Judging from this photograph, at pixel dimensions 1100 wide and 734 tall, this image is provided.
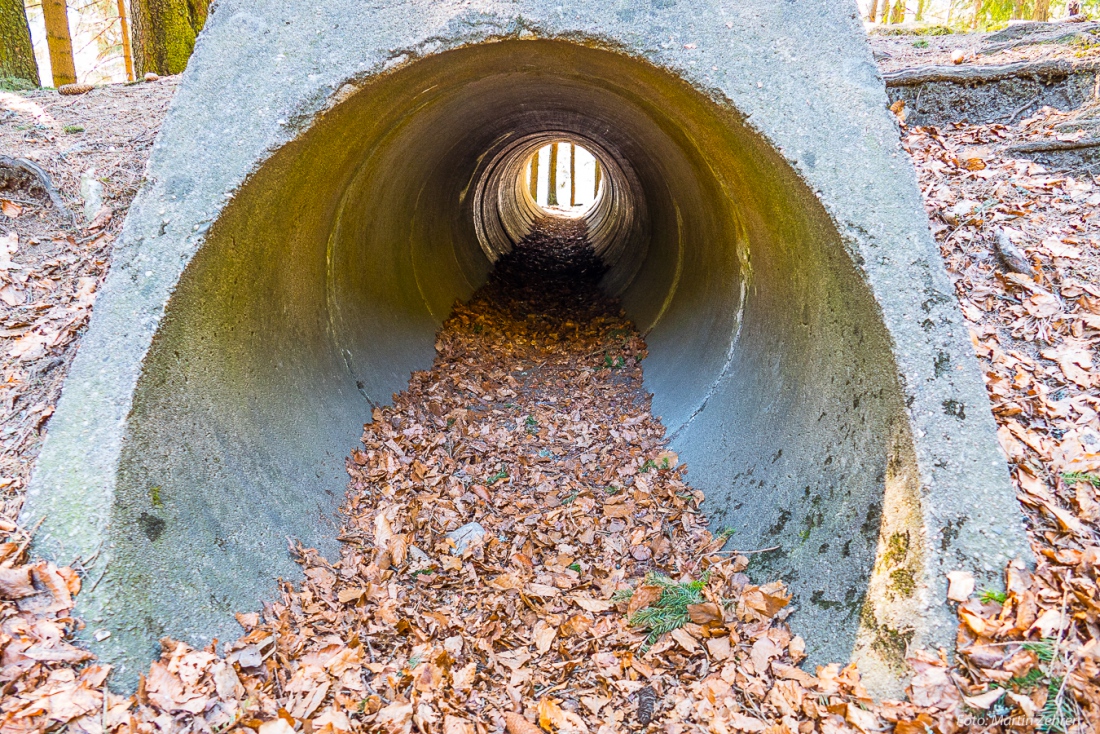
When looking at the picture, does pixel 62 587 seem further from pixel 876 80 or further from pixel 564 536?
pixel 876 80

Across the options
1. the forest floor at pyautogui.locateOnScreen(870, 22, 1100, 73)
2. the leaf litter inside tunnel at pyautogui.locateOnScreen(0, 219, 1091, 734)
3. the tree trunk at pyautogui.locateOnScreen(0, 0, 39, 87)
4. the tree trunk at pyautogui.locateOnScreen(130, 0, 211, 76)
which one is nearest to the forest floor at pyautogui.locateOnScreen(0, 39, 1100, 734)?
the leaf litter inside tunnel at pyautogui.locateOnScreen(0, 219, 1091, 734)

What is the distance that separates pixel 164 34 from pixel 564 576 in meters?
10.1

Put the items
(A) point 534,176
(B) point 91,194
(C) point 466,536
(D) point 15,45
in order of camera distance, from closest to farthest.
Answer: (C) point 466,536 → (B) point 91,194 → (D) point 15,45 → (A) point 534,176

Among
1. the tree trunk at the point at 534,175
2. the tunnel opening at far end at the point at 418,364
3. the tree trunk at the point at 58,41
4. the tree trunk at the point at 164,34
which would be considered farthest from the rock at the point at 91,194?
the tree trunk at the point at 534,175

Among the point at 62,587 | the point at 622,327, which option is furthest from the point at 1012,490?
the point at 622,327

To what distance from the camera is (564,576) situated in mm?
3762

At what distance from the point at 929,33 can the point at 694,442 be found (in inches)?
342

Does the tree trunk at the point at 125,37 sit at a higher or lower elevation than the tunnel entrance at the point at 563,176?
higher

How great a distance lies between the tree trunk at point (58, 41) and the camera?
382 inches

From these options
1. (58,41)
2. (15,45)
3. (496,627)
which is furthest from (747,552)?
(58,41)

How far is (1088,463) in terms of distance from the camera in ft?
9.64

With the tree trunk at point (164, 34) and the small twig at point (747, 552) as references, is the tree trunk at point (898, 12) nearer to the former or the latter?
the tree trunk at point (164, 34)

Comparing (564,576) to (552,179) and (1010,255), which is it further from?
(552,179)

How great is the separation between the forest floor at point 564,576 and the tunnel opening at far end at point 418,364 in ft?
0.73
